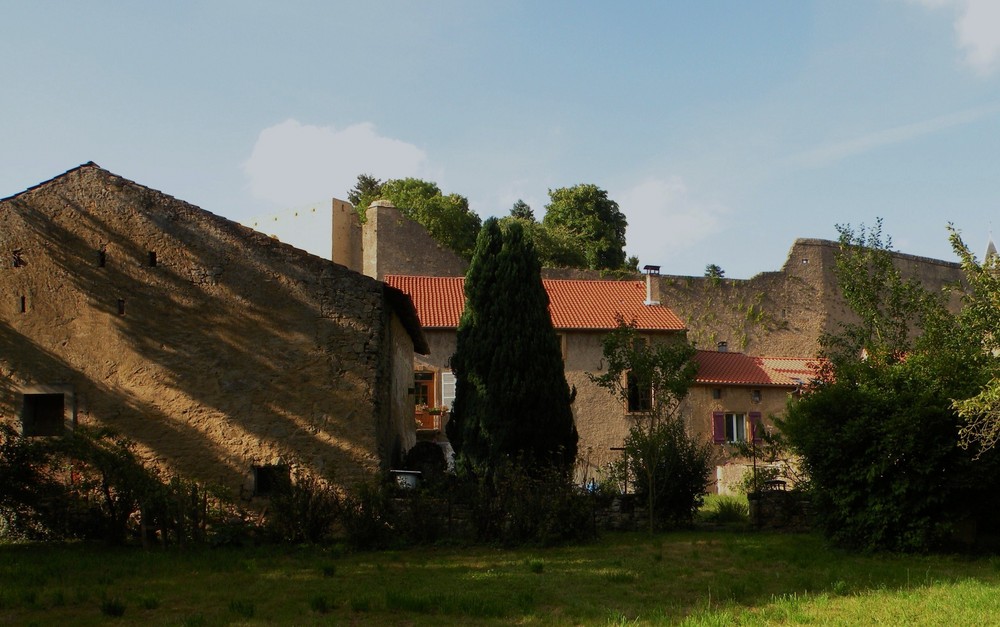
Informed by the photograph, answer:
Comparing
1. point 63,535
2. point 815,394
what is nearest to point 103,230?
point 63,535

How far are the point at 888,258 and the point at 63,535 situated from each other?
16814mm

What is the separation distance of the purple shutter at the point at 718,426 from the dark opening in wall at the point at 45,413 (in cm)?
2210

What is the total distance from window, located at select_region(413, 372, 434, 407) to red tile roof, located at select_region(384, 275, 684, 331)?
1.69m

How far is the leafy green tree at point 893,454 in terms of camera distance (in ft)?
44.8

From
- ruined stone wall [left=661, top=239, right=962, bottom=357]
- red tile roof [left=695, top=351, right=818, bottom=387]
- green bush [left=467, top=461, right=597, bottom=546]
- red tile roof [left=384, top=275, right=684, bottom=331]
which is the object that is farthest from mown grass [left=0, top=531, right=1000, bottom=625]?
ruined stone wall [left=661, top=239, right=962, bottom=357]

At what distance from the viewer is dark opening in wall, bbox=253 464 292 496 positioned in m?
15.3

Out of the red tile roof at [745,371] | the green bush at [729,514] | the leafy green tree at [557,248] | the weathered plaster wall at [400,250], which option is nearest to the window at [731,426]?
the red tile roof at [745,371]

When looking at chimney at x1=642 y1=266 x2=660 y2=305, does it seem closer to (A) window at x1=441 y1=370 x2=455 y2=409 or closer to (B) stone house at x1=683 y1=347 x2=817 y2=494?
(B) stone house at x1=683 y1=347 x2=817 y2=494

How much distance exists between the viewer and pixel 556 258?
49.6 m

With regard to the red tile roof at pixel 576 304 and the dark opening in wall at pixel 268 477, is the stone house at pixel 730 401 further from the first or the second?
the dark opening in wall at pixel 268 477

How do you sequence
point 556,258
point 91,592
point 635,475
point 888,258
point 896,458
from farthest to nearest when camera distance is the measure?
point 556,258 < point 888,258 < point 635,475 < point 896,458 < point 91,592

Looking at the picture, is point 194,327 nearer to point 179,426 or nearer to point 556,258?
point 179,426

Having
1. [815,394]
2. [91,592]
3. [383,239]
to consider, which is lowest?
[91,592]

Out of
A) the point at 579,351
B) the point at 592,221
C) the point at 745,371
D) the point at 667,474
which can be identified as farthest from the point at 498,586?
the point at 592,221
